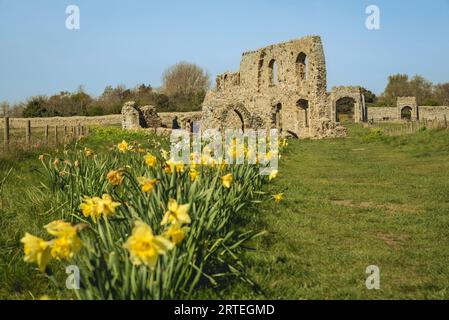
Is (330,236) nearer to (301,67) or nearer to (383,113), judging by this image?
(301,67)

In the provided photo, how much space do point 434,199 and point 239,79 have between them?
2614 cm

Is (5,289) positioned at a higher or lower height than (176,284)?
lower

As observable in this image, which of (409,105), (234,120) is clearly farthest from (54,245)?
(409,105)

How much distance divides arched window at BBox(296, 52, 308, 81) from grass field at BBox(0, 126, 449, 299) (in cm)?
1894

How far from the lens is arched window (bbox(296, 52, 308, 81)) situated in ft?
91.5

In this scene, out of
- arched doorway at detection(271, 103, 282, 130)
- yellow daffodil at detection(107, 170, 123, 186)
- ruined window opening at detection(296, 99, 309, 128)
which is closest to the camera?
yellow daffodil at detection(107, 170, 123, 186)

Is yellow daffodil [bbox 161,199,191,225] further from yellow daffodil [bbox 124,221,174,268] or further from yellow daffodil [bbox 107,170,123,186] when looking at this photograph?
yellow daffodil [bbox 107,170,123,186]

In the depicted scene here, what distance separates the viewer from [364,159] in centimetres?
1378

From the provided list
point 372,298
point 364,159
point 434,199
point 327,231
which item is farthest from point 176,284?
point 364,159

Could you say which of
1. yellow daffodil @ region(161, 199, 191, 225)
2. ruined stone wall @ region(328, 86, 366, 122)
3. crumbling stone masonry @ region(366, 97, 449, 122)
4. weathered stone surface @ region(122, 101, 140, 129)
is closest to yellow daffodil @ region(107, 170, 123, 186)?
yellow daffodil @ region(161, 199, 191, 225)

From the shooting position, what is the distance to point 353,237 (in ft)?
17.0
